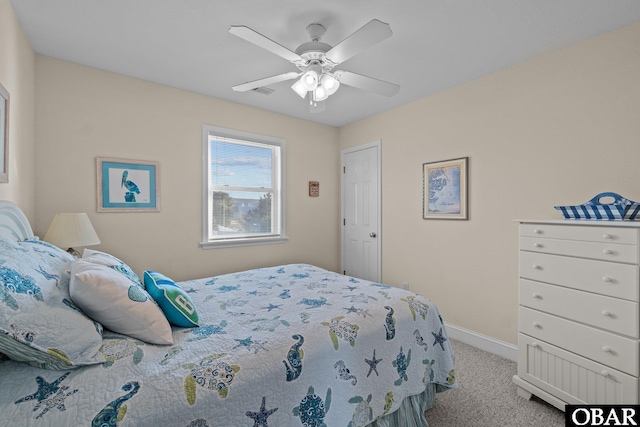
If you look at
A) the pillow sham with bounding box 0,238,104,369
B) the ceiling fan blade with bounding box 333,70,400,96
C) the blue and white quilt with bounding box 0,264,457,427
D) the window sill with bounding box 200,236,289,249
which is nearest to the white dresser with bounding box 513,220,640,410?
the blue and white quilt with bounding box 0,264,457,427

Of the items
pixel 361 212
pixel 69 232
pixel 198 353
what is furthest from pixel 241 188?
pixel 198 353

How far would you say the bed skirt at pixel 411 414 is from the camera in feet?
5.23

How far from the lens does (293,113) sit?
3842mm

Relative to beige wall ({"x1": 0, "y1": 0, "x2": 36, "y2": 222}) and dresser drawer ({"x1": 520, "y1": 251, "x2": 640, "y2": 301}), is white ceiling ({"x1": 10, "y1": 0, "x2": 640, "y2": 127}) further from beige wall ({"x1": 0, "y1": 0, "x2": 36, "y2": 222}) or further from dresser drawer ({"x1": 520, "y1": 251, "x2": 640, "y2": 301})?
dresser drawer ({"x1": 520, "y1": 251, "x2": 640, "y2": 301})

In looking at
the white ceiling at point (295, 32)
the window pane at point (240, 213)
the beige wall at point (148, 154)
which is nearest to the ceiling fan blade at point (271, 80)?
the white ceiling at point (295, 32)

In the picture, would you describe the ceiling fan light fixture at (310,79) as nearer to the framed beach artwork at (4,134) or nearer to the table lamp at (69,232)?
the framed beach artwork at (4,134)

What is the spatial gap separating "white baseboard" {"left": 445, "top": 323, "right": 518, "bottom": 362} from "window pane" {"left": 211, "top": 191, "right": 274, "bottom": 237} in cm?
244

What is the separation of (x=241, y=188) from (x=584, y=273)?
3244mm

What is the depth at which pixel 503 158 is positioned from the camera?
8.74 feet

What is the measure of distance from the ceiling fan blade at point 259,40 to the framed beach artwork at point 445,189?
1.95m

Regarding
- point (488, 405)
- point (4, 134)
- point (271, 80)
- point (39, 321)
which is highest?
point (271, 80)

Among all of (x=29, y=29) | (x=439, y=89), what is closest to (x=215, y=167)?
(x=29, y=29)

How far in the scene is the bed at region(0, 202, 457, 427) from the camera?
3.07 ft

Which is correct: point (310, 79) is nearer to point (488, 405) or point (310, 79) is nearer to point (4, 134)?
point (4, 134)
